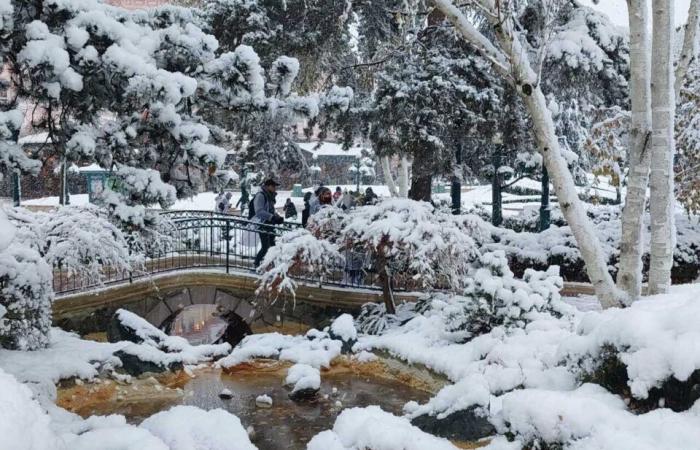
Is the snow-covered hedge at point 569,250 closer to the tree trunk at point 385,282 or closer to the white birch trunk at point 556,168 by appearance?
the tree trunk at point 385,282

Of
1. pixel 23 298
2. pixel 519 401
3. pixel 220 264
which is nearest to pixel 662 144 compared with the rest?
pixel 519 401

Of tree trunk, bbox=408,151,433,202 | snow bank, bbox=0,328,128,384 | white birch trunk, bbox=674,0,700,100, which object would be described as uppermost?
white birch trunk, bbox=674,0,700,100

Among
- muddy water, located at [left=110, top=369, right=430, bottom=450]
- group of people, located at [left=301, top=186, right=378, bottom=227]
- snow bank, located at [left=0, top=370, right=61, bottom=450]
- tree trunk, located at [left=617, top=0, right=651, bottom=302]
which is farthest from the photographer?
group of people, located at [left=301, top=186, right=378, bottom=227]

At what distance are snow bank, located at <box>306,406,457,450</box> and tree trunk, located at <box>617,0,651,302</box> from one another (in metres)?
2.39

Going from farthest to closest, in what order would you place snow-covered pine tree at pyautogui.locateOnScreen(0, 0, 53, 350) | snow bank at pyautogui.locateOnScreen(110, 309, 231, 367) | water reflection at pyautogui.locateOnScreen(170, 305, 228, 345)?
water reflection at pyautogui.locateOnScreen(170, 305, 228, 345)
snow bank at pyautogui.locateOnScreen(110, 309, 231, 367)
snow-covered pine tree at pyautogui.locateOnScreen(0, 0, 53, 350)

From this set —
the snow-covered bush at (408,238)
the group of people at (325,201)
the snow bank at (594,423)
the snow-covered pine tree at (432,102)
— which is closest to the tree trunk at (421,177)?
the snow-covered pine tree at (432,102)

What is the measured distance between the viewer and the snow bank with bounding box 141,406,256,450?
3809 mm

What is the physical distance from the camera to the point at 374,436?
4129 mm

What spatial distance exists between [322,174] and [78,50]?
39042 mm

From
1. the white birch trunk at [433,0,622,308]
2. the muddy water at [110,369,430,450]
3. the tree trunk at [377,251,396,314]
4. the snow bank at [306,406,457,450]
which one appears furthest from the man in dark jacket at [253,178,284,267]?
the snow bank at [306,406,457,450]

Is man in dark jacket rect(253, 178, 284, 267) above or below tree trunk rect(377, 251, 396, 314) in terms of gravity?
above

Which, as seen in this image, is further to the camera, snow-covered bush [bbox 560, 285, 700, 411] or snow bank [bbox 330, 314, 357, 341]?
snow bank [bbox 330, 314, 357, 341]

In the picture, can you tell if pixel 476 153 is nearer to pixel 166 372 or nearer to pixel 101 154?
pixel 166 372

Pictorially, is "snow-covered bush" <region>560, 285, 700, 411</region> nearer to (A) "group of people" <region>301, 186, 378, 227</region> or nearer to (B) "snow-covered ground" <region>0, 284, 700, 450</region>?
(B) "snow-covered ground" <region>0, 284, 700, 450</region>
